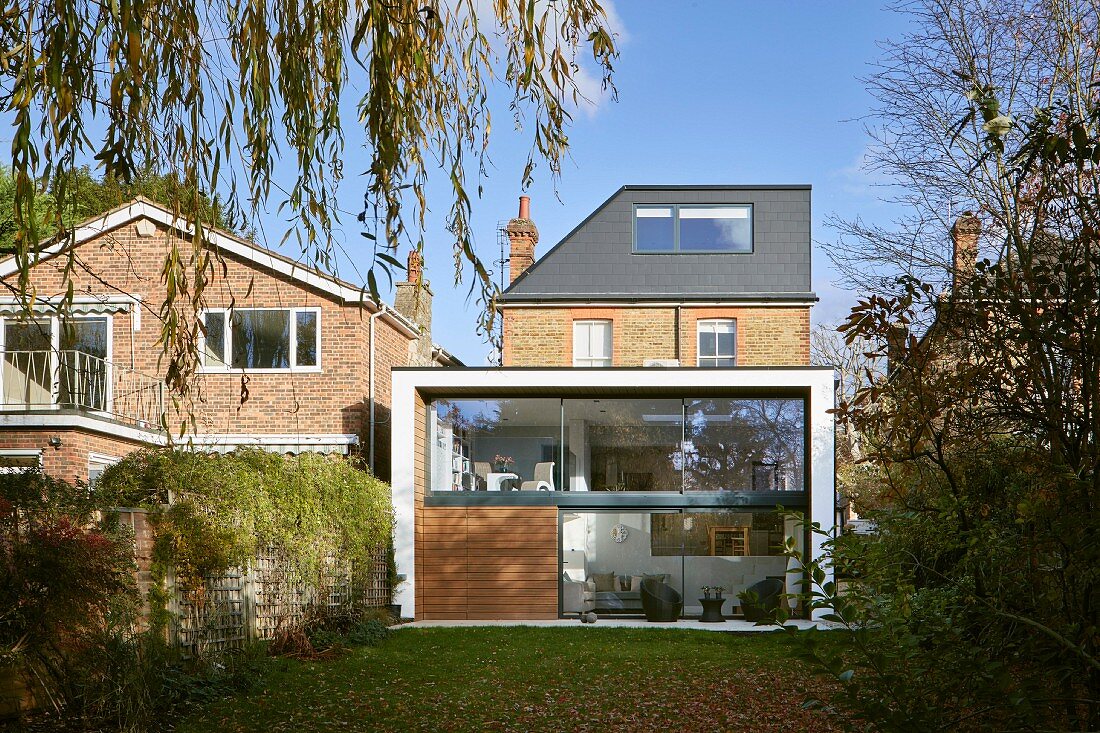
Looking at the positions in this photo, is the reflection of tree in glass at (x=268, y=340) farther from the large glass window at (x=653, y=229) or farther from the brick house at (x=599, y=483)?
the large glass window at (x=653, y=229)

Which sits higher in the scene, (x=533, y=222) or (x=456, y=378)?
(x=533, y=222)

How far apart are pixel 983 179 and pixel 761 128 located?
7.20 meters

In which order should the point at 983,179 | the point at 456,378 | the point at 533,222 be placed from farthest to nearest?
the point at 533,222
the point at 456,378
the point at 983,179

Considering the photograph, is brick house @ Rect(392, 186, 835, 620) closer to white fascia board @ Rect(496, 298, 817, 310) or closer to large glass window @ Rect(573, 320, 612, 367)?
white fascia board @ Rect(496, 298, 817, 310)

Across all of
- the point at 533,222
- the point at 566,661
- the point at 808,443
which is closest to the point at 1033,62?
the point at 808,443

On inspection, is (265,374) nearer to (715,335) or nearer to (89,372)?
(89,372)

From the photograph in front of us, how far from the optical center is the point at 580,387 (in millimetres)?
18562

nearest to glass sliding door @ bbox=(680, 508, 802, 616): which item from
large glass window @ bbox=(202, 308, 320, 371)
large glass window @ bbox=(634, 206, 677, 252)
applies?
large glass window @ bbox=(202, 308, 320, 371)

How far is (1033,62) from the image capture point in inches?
512

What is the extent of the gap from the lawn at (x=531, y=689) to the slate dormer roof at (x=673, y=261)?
11.2 meters

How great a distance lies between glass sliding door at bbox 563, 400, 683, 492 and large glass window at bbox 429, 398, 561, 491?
38 cm

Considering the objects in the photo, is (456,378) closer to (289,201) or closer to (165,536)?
(165,536)

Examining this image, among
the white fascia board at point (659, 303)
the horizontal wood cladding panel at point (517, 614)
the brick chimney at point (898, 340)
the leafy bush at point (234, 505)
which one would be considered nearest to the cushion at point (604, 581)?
the horizontal wood cladding panel at point (517, 614)

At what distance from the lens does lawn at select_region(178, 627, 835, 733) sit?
9.05 m
